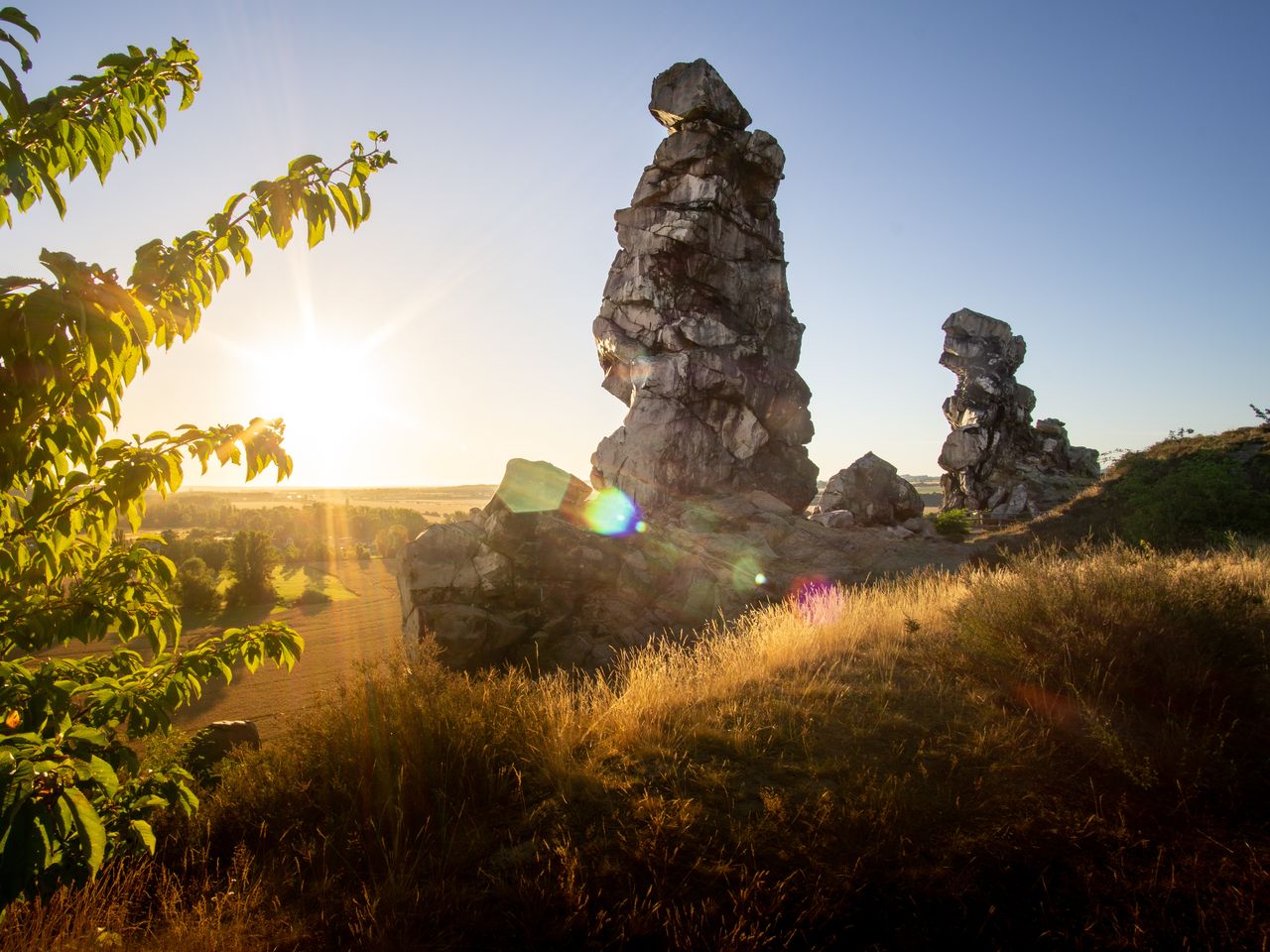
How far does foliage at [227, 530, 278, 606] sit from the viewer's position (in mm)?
19891

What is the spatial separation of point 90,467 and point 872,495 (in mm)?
32062

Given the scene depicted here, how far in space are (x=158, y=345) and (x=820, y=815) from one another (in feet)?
15.4

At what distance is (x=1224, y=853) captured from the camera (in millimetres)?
3672

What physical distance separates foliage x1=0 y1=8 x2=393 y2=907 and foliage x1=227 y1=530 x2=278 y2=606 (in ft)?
64.0

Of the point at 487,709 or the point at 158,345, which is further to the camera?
the point at 487,709

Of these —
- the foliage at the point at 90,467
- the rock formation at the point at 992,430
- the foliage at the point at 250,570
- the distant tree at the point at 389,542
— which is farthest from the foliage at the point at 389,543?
the rock formation at the point at 992,430

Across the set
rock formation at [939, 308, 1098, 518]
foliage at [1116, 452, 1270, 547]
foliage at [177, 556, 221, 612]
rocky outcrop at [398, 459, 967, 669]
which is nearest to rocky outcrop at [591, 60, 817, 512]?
rocky outcrop at [398, 459, 967, 669]

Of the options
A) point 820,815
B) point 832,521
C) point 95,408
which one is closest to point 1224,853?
point 820,815

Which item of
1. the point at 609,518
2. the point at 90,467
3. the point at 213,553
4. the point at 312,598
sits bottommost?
the point at 312,598

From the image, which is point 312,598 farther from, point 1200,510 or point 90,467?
point 1200,510

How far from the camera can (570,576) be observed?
1395cm

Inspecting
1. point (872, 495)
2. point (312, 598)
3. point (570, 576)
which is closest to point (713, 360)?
point (872, 495)

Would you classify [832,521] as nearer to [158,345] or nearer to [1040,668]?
[1040,668]

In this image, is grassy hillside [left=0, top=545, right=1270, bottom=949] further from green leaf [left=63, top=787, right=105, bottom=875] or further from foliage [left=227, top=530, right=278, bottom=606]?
foliage [left=227, top=530, right=278, bottom=606]
